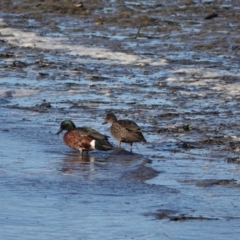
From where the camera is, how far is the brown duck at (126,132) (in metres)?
12.2

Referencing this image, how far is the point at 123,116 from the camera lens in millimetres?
14531

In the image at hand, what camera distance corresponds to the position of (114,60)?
64.6 ft

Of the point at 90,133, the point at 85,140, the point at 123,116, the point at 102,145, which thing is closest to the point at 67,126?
the point at 90,133

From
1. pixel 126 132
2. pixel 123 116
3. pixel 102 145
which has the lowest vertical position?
pixel 123 116

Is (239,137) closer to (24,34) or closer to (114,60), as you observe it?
(114,60)

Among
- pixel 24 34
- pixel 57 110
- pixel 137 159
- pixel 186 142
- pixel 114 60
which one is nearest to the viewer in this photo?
pixel 137 159

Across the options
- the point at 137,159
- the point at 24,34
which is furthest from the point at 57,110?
the point at 24,34

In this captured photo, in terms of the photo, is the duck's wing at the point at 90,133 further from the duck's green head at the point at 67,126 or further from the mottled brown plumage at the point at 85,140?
the duck's green head at the point at 67,126

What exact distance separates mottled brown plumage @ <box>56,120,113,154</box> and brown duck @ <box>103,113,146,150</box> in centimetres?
30

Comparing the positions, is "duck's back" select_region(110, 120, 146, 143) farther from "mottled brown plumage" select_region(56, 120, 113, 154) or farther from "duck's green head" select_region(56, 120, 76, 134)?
"duck's green head" select_region(56, 120, 76, 134)

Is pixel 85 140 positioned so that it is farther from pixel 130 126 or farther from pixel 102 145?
pixel 130 126

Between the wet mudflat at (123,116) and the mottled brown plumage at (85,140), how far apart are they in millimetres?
150

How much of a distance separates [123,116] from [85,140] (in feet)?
8.50

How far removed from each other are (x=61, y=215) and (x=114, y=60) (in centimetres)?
1081
